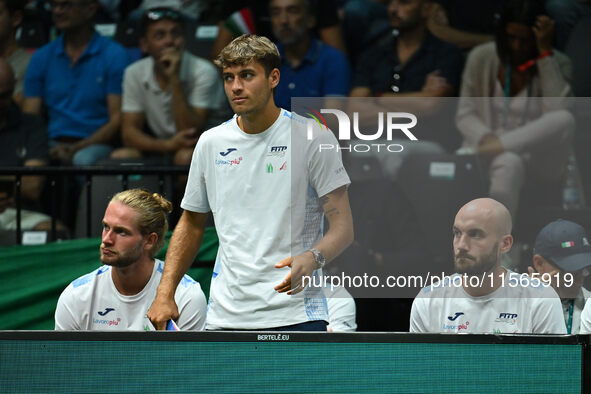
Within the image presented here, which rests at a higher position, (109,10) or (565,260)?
(109,10)

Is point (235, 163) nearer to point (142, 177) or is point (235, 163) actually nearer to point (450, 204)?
point (450, 204)

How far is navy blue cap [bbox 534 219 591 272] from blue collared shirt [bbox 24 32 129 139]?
372 centimetres

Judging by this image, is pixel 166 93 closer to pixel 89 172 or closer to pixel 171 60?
pixel 171 60

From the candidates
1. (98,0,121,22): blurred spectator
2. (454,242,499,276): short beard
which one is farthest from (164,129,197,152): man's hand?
(454,242,499,276): short beard

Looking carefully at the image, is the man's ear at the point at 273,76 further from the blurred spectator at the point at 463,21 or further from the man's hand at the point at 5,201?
the blurred spectator at the point at 463,21

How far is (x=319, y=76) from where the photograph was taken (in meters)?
5.63

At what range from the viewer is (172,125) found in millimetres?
6004

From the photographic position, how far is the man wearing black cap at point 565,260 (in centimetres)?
353

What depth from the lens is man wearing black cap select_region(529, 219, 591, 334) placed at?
353 cm

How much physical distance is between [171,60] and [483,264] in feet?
11.0

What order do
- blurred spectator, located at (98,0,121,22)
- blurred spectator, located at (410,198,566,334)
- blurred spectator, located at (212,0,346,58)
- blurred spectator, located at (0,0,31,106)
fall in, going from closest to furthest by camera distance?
blurred spectator, located at (410,198,566,334)
blurred spectator, located at (212,0,346,58)
blurred spectator, located at (0,0,31,106)
blurred spectator, located at (98,0,121,22)

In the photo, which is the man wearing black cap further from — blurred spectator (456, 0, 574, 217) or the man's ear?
the man's ear

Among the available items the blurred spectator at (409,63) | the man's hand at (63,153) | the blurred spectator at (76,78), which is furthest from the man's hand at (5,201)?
the blurred spectator at (409,63)

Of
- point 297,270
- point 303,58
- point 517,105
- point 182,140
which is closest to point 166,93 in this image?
point 182,140
